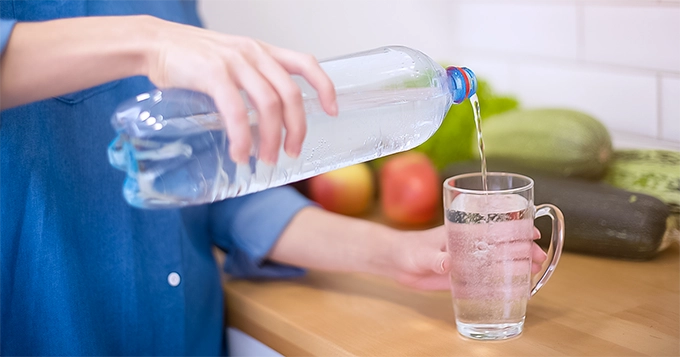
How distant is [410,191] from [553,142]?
24 cm

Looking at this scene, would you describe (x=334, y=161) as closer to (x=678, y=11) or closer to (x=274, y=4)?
(x=678, y=11)

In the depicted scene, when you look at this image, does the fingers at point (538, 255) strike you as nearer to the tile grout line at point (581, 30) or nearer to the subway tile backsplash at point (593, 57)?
the subway tile backsplash at point (593, 57)

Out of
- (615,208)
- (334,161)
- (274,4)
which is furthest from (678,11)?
(274,4)

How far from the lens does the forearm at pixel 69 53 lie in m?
0.60

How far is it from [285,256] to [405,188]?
0.28 meters

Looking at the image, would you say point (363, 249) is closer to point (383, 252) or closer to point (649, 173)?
point (383, 252)

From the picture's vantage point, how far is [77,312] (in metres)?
0.83

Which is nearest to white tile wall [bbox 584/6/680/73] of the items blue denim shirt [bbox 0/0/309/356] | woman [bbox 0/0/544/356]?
woman [bbox 0/0/544/356]

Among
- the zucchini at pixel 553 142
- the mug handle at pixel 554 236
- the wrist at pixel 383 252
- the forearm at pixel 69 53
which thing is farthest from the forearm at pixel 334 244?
the forearm at pixel 69 53

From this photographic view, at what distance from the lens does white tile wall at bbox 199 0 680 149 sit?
111 cm

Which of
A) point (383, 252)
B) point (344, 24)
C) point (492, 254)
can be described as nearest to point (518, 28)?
point (344, 24)

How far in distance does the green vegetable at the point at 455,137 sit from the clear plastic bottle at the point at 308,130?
1.45 ft

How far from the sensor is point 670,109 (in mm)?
1109

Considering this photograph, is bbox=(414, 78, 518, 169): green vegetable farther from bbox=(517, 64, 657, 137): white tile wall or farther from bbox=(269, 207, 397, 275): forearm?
bbox=(269, 207, 397, 275): forearm
